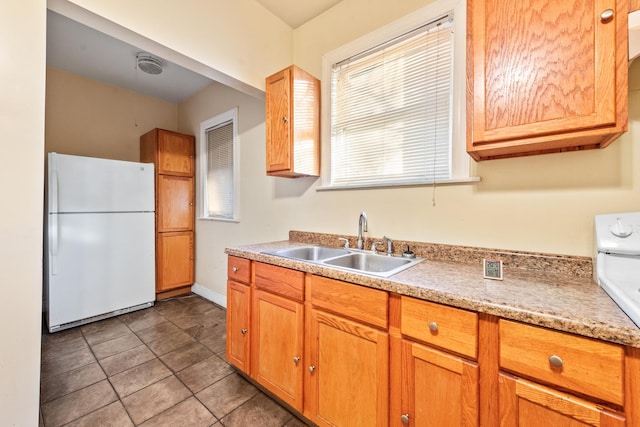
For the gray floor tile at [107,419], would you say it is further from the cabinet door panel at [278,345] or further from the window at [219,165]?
the window at [219,165]

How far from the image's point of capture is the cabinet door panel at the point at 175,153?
3.30 meters

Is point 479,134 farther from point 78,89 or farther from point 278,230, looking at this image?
point 78,89

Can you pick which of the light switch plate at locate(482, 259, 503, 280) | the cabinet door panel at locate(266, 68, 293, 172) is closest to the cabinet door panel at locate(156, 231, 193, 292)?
the cabinet door panel at locate(266, 68, 293, 172)

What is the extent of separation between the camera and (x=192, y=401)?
→ 1640 mm

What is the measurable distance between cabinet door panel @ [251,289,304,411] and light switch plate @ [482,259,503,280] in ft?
3.01

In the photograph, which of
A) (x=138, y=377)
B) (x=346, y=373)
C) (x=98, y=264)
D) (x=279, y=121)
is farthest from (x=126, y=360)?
(x=279, y=121)

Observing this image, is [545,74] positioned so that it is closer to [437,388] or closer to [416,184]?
[416,184]

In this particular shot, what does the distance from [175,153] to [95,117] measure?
1.07m

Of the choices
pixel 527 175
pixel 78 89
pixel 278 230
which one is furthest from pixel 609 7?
pixel 78 89

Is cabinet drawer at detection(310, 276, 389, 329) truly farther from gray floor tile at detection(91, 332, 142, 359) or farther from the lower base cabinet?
gray floor tile at detection(91, 332, 142, 359)

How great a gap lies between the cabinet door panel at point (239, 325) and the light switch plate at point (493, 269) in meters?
1.35

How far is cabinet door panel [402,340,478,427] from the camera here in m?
0.91

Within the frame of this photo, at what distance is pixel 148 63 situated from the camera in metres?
2.82

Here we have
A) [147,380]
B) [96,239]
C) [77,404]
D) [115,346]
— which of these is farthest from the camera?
[96,239]
